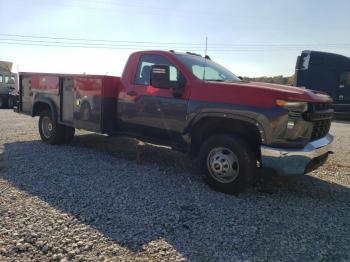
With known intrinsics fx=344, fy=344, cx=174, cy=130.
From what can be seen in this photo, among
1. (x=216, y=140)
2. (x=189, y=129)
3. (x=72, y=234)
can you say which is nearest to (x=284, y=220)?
(x=216, y=140)

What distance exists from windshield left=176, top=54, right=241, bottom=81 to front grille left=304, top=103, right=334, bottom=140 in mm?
1613

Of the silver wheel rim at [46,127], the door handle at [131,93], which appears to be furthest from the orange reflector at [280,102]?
the silver wheel rim at [46,127]

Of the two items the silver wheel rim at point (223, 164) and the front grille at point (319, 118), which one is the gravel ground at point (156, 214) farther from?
the front grille at point (319, 118)

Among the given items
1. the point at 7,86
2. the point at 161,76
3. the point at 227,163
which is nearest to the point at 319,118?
the point at 227,163

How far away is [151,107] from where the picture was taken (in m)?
5.65

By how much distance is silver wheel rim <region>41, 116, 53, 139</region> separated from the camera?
7.84 meters

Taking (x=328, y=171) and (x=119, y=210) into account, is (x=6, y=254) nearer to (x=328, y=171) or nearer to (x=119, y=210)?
(x=119, y=210)

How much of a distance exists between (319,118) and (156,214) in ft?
8.22

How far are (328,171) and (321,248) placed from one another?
10.9 feet

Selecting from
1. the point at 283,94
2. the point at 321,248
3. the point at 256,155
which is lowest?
the point at 321,248

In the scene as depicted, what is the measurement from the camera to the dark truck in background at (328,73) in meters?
17.1

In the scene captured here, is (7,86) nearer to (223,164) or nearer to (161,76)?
(161,76)

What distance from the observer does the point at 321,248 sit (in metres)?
3.33

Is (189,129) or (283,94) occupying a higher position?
(283,94)
